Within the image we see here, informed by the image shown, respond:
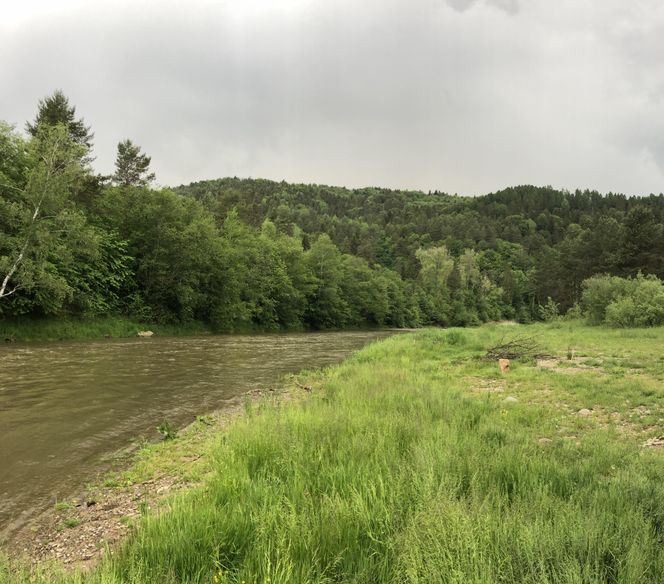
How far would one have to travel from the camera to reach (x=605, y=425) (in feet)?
29.1

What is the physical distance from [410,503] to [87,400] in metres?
11.5

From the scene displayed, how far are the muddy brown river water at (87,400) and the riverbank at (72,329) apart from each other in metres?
3.18

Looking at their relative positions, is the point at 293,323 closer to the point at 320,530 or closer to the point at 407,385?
the point at 407,385

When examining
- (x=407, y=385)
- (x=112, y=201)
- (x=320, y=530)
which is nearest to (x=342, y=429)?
(x=320, y=530)

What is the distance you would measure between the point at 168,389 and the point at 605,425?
1304 cm

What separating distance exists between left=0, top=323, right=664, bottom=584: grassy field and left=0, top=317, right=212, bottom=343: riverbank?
25.7 m

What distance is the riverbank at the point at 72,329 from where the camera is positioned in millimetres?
27925

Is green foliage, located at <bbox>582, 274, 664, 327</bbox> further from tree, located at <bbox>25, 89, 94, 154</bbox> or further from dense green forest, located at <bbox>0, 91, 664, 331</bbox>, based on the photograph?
tree, located at <bbox>25, 89, 94, 154</bbox>

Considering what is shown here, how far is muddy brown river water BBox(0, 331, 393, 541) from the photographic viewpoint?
23.3 feet

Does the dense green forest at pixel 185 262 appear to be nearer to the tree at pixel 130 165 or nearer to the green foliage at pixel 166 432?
the tree at pixel 130 165

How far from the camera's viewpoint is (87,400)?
12.5 m

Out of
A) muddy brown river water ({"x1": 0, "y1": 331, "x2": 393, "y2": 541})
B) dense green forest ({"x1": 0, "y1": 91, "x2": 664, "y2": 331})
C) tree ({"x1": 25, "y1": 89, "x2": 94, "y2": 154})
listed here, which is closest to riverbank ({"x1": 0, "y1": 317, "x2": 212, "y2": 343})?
dense green forest ({"x1": 0, "y1": 91, "x2": 664, "y2": 331})

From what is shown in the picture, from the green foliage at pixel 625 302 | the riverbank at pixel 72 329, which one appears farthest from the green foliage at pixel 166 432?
the green foliage at pixel 625 302

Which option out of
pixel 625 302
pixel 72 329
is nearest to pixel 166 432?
pixel 72 329
